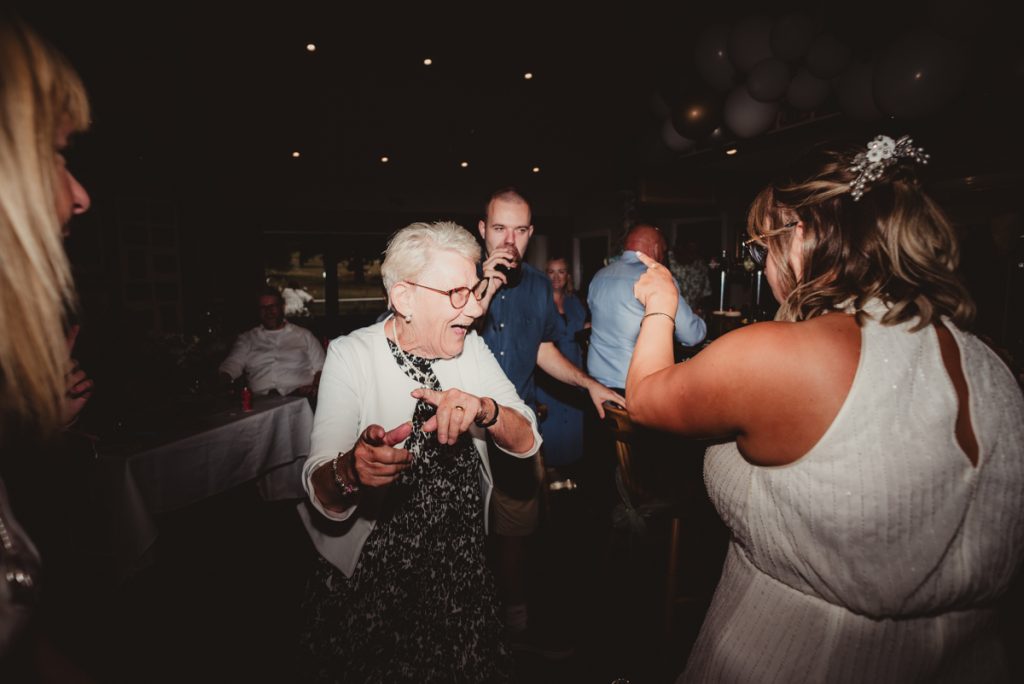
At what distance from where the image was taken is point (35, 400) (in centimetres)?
74

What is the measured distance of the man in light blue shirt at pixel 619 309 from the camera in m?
3.16

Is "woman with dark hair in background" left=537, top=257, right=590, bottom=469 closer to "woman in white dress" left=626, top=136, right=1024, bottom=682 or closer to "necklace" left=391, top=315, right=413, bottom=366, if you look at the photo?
"necklace" left=391, top=315, right=413, bottom=366

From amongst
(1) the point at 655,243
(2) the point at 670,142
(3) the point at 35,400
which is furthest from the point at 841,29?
(3) the point at 35,400

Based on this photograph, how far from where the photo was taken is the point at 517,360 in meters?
2.53

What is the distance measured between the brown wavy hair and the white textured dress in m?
0.07

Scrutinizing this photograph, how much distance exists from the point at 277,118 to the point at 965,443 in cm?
787

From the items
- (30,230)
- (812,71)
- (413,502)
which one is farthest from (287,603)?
(812,71)

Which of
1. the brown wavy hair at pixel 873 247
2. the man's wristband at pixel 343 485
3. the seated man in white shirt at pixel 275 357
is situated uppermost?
the brown wavy hair at pixel 873 247

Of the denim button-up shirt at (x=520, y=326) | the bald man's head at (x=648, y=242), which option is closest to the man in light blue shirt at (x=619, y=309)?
the bald man's head at (x=648, y=242)

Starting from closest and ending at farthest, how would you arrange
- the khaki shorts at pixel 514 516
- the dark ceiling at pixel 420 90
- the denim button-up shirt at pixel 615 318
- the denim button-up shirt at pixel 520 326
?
the khaki shorts at pixel 514 516 < the denim button-up shirt at pixel 520 326 < the denim button-up shirt at pixel 615 318 < the dark ceiling at pixel 420 90

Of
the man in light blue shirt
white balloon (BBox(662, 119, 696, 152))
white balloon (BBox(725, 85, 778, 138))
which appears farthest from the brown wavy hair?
white balloon (BBox(662, 119, 696, 152))

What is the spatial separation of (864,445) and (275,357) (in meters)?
4.36

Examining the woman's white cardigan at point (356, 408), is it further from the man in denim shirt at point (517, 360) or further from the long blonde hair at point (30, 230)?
the man in denim shirt at point (517, 360)

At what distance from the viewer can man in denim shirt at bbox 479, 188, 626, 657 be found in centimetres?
238
